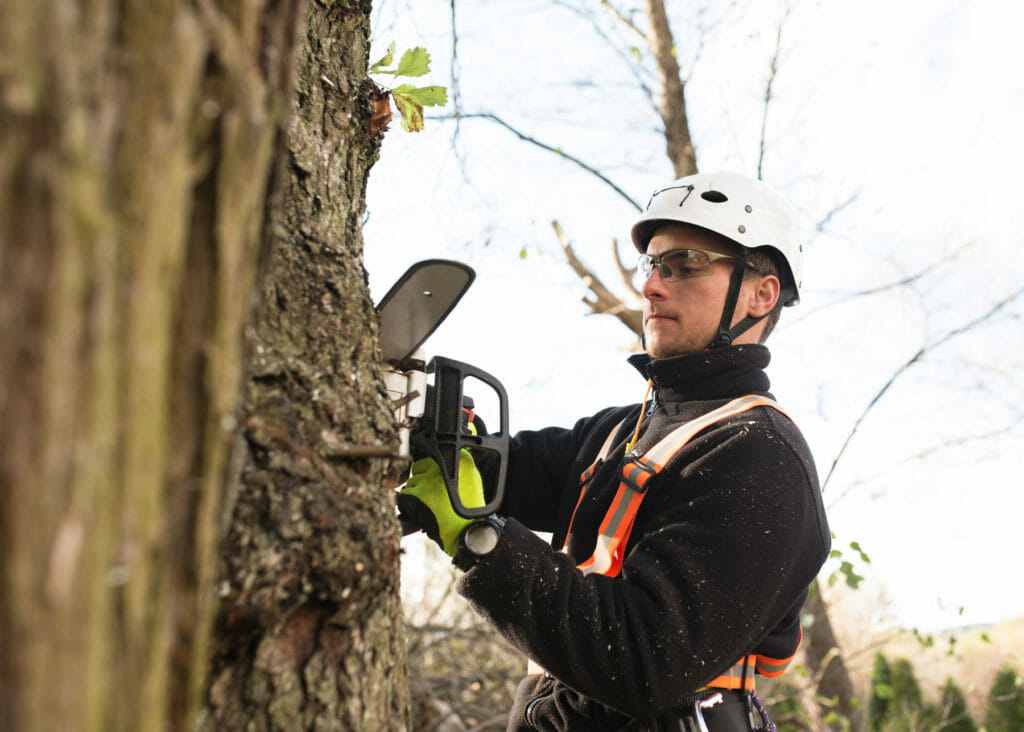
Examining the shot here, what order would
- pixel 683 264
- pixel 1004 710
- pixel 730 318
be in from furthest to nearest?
pixel 1004 710 → pixel 683 264 → pixel 730 318

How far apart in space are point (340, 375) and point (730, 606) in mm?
1094

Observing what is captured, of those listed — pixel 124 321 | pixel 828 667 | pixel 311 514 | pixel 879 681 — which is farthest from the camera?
pixel 879 681

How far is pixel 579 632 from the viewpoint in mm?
1780

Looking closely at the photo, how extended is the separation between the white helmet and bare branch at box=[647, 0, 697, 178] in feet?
12.5

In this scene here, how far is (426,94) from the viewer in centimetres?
200

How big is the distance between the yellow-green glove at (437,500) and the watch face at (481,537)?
0.03m

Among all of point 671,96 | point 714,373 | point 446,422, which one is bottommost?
point 446,422

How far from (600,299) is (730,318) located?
4284 mm

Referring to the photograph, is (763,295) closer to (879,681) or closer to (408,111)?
(408,111)

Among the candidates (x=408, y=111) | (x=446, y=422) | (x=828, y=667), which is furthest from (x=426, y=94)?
(x=828, y=667)

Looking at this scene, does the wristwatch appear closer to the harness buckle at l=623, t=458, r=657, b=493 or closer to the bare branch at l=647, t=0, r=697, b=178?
the harness buckle at l=623, t=458, r=657, b=493

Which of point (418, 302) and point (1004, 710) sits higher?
point (418, 302)

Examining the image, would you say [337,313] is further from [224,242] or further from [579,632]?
[579,632]

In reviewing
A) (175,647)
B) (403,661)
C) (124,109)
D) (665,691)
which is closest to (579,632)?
(665,691)
